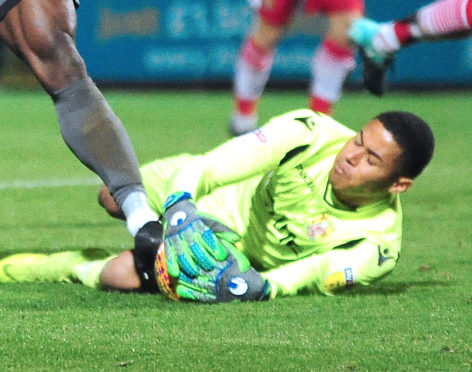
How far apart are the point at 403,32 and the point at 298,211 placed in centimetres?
141

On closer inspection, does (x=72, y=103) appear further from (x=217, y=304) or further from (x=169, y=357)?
(x=169, y=357)

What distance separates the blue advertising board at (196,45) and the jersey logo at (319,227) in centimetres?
948

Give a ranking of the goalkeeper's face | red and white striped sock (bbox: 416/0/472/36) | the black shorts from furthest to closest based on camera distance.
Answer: red and white striped sock (bbox: 416/0/472/36), the goalkeeper's face, the black shorts

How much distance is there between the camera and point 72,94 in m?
3.61

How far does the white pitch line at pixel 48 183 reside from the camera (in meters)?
6.39

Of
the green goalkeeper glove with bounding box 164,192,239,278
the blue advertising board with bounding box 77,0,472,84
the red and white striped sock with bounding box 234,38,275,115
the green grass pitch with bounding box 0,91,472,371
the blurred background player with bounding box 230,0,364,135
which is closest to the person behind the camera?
the green grass pitch with bounding box 0,91,472,371

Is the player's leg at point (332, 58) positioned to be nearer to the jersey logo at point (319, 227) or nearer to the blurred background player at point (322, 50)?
the blurred background player at point (322, 50)

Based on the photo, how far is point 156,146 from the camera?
8.54 meters

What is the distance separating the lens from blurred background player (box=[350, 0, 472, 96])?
4582 millimetres

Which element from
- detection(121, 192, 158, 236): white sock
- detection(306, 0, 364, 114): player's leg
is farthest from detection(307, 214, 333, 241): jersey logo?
detection(306, 0, 364, 114): player's leg

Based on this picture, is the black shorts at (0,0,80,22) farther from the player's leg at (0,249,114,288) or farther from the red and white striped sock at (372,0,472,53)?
the red and white striped sock at (372,0,472,53)

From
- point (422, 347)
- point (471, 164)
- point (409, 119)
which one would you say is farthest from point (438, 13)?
point (471, 164)

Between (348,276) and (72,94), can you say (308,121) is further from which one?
(72,94)

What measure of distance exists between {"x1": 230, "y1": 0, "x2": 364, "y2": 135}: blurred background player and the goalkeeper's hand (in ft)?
9.97
